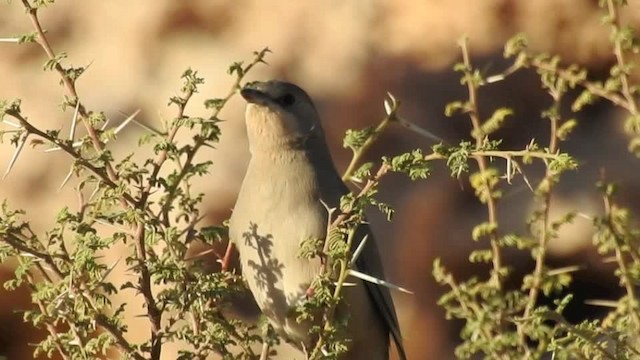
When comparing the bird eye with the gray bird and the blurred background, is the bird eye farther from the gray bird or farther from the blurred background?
the blurred background

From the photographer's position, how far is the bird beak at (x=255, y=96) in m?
3.15

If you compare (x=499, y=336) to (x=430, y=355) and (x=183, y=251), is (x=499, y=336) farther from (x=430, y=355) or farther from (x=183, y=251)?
(x=430, y=355)

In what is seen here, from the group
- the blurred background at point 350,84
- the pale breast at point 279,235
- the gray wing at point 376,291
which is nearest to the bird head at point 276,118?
the pale breast at point 279,235

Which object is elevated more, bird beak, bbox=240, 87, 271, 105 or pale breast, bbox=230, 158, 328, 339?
bird beak, bbox=240, 87, 271, 105

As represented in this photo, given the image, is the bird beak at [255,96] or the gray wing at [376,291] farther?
the gray wing at [376,291]

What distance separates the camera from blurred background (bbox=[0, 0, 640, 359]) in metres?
4.30

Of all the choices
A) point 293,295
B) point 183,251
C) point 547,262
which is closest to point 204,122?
point 183,251

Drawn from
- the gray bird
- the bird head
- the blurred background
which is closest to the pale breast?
the gray bird

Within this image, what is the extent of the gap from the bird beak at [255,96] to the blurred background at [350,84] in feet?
3.32

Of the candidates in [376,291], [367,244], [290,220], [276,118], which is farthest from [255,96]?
[376,291]

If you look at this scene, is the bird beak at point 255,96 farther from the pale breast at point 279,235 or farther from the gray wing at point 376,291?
the gray wing at point 376,291

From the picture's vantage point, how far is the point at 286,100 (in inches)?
132

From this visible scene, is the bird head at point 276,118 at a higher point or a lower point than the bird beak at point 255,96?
lower

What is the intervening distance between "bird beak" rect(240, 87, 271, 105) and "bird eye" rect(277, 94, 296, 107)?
1.6 inches
